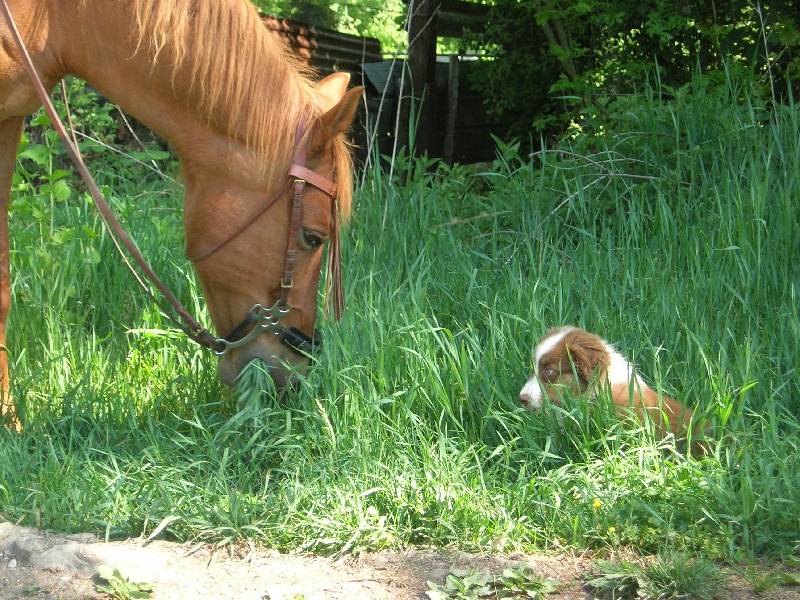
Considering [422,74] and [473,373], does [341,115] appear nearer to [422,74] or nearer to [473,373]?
[473,373]

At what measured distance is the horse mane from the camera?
3.20 m

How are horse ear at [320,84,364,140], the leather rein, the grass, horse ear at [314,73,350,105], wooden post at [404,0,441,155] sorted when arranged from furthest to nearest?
wooden post at [404,0,441,155], horse ear at [314,73,350,105], the leather rein, horse ear at [320,84,364,140], the grass

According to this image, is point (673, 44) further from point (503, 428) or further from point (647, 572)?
point (647, 572)

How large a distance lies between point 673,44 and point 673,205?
7.10 ft

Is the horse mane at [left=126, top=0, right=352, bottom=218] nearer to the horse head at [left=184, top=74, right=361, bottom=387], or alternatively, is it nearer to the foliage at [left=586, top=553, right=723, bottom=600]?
the horse head at [left=184, top=74, right=361, bottom=387]

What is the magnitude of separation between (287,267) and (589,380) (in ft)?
3.75

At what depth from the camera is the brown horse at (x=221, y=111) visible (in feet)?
10.6

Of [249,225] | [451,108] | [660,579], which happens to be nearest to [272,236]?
[249,225]

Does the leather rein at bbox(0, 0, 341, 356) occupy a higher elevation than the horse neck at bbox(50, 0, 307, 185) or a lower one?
lower

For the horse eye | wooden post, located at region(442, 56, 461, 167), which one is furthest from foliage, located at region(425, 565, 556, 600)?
wooden post, located at region(442, 56, 461, 167)

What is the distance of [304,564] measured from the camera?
274 centimetres

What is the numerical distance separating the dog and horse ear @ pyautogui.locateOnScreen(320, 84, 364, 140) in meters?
1.07

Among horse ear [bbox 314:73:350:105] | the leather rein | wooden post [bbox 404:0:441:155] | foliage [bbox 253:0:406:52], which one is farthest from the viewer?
foliage [bbox 253:0:406:52]

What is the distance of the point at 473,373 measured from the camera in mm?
3488
